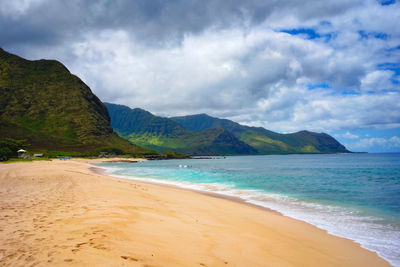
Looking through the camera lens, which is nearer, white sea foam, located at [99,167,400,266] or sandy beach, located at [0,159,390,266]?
sandy beach, located at [0,159,390,266]

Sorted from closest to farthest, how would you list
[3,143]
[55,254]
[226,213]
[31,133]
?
[55,254] → [226,213] → [3,143] → [31,133]

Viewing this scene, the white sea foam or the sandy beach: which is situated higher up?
the sandy beach

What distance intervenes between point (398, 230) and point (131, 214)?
12.8m

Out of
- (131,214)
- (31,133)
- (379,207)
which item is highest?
(31,133)

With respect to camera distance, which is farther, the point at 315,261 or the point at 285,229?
the point at 285,229

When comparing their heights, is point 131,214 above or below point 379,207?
above

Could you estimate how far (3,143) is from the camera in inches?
3088

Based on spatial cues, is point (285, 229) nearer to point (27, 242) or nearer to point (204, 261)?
point (204, 261)

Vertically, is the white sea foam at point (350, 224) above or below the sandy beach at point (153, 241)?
below

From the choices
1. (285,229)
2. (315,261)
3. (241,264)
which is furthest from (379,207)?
(241,264)

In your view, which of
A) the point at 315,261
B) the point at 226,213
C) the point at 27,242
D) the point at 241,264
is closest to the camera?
the point at 27,242

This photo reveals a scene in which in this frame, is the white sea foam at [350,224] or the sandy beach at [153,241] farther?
the white sea foam at [350,224]

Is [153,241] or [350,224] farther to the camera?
[350,224]

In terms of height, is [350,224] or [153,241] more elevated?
[153,241]
